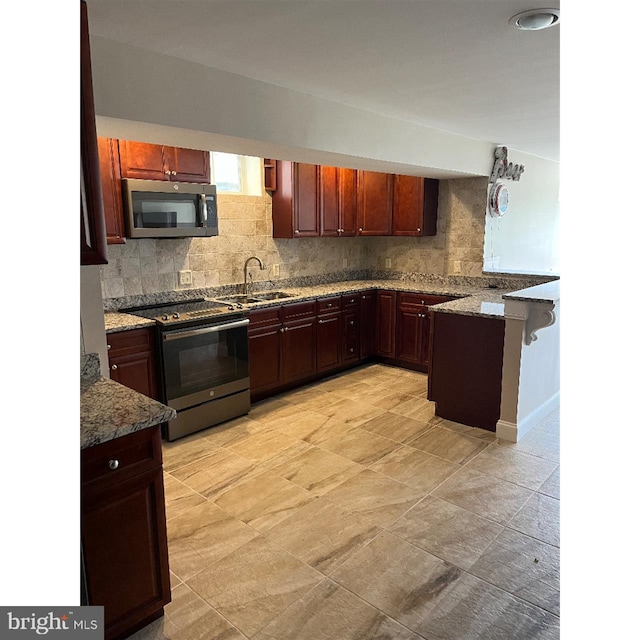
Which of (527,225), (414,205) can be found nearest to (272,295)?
(414,205)

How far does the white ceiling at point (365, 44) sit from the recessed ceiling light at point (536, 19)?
0.04 metres

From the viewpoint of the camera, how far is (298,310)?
4441 millimetres

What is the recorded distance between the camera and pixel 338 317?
4.90 meters

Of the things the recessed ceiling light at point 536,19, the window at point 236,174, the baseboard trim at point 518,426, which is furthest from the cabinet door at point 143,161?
the baseboard trim at point 518,426

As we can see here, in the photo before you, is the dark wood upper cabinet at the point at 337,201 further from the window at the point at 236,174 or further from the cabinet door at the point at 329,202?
the window at the point at 236,174

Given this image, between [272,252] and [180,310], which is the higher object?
[272,252]

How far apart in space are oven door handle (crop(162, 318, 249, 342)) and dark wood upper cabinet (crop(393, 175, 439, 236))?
2.30 meters

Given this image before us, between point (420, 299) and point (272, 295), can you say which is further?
point (420, 299)

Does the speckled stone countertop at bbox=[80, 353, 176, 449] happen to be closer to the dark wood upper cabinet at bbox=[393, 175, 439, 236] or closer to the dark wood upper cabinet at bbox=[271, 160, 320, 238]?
the dark wood upper cabinet at bbox=[271, 160, 320, 238]

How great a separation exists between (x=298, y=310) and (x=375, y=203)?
5.53 ft

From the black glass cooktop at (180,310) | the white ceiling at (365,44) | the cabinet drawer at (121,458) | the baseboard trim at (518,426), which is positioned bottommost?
the baseboard trim at (518,426)

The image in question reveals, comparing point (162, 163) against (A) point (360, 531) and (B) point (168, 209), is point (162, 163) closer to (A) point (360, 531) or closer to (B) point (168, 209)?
(B) point (168, 209)

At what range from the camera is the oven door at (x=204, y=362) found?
347 centimetres
